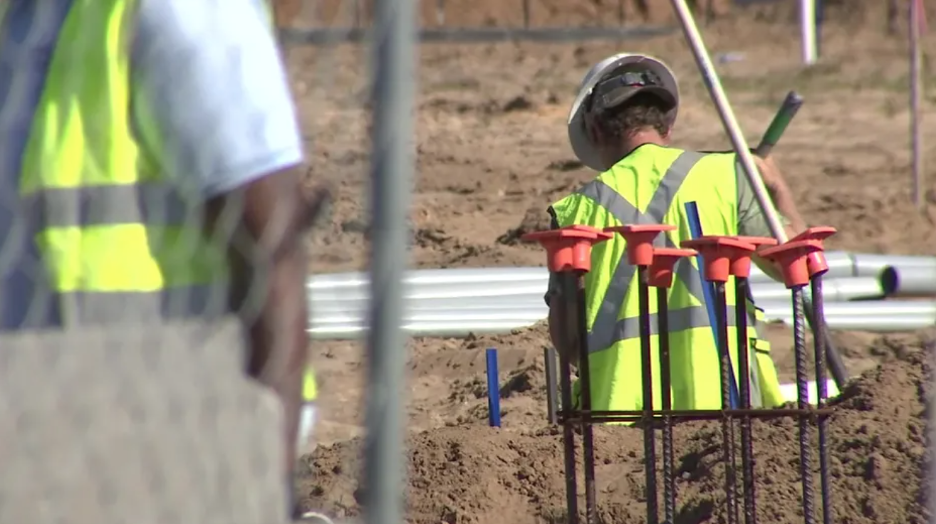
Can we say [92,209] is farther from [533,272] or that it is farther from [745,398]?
[533,272]

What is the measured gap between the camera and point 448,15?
21.0 metres

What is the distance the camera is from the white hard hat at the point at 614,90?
5.40 metres

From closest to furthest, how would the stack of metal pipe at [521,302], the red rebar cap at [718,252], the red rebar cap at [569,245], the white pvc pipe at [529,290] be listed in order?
the red rebar cap at [718,252] → the red rebar cap at [569,245] → the stack of metal pipe at [521,302] → the white pvc pipe at [529,290]

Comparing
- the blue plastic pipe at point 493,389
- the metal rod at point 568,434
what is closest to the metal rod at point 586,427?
the metal rod at point 568,434

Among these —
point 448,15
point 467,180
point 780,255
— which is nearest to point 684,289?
point 780,255

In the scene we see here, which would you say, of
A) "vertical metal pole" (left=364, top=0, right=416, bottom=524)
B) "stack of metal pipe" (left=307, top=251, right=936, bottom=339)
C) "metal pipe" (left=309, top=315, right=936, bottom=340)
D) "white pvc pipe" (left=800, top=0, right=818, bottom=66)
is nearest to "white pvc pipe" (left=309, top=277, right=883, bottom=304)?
"stack of metal pipe" (left=307, top=251, right=936, bottom=339)

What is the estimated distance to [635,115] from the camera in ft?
17.9

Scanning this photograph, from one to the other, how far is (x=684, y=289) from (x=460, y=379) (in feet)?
8.81

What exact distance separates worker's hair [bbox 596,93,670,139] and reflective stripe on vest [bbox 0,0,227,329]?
3.20 m

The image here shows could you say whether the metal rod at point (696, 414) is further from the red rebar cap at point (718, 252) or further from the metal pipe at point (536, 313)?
the metal pipe at point (536, 313)

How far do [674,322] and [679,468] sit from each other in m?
0.56

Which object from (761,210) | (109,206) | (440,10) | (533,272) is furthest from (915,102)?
(440,10)

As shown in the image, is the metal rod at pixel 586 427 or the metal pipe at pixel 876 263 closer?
the metal rod at pixel 586 427

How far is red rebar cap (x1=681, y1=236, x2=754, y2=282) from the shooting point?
165 inches
